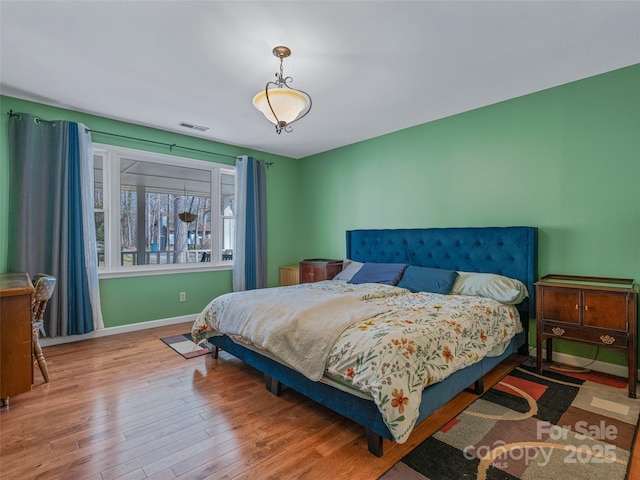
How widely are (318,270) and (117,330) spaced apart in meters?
2.56

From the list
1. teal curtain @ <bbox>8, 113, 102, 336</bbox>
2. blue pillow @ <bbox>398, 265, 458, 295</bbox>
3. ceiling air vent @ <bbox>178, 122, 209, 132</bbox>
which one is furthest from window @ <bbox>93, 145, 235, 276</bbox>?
blue pillow @ <bbox>398, 265, 458, 295</bbox>

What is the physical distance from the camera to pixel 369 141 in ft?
14.5

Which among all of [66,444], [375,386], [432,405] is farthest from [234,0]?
[66,444]

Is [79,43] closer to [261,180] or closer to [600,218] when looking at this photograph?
[261,180]

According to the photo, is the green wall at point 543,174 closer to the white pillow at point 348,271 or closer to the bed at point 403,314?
Answer: the bed at point 403,314

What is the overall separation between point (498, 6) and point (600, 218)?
1.93 m

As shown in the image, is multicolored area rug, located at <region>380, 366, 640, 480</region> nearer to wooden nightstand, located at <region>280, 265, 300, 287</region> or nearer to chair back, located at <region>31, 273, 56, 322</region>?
chair back, located at <region>31, 273, 56, 322</region>

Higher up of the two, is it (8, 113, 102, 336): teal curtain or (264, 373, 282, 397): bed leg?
(8, 113, 102, 336): teal curtain

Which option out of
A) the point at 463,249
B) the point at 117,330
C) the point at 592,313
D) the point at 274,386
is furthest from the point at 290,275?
the point at 592,313

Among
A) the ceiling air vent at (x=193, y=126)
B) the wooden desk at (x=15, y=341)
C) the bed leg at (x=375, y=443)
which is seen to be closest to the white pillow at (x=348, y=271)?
the bed leg at (x=375, y=443)

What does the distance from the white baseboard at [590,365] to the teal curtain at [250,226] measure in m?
3.53

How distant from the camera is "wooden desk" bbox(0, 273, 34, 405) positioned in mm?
2104

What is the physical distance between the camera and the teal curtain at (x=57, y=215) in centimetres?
313

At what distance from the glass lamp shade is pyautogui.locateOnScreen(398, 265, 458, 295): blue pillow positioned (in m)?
2.01
